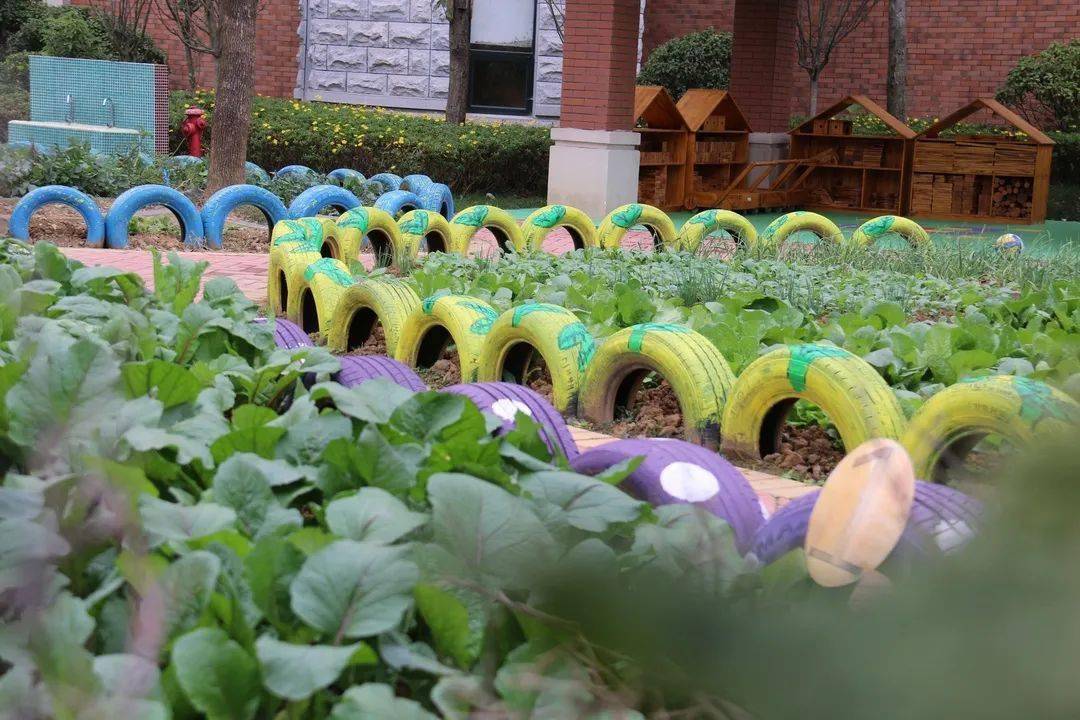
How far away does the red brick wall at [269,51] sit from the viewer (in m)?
25.1

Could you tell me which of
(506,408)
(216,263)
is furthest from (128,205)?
(506,408)

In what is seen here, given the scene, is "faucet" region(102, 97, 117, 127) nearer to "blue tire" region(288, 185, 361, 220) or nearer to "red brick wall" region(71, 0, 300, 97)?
"blue tire" region(288, 185, 361, 220)

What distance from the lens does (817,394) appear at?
399 centimetres

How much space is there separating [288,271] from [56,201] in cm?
A: 398

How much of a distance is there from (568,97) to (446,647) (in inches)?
518

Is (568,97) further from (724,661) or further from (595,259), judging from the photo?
(724,661)

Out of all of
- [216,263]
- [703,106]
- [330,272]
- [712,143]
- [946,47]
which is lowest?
[216,263]

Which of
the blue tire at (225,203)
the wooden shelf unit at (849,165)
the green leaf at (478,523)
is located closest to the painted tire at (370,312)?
the green leaf at (478,523)

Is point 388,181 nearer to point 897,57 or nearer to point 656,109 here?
point 656,109

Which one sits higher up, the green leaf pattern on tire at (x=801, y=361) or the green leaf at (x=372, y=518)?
the green leaf at (x=372, y=518)

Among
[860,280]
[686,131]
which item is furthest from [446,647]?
Result: [686,131]

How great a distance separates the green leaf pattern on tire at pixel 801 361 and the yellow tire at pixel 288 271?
305 cm

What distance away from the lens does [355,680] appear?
1.46 m

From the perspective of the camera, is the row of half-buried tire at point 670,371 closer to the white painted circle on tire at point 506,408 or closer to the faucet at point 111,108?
the white painted circle on tire at point 506,408
